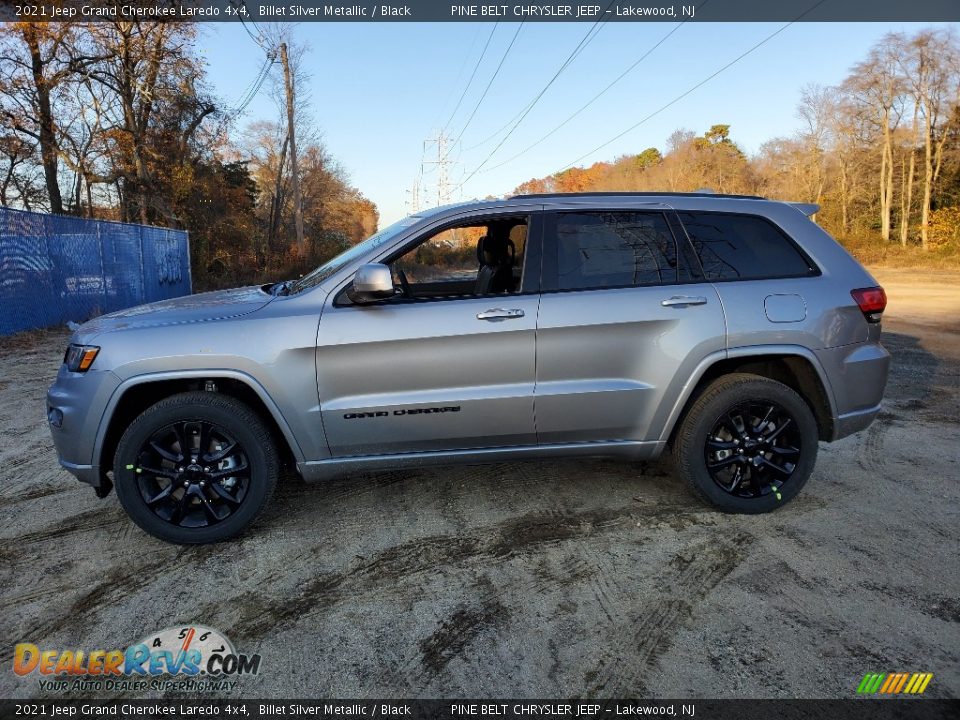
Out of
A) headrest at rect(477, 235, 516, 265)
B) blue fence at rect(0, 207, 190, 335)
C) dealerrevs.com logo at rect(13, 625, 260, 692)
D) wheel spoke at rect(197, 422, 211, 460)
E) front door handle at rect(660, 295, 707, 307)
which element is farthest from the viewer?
blue fence at rect(0, 207, 190, 335)

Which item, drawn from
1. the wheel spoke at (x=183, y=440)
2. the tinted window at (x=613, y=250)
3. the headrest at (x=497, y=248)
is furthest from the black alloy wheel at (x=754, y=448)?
the wheel spoke at (x=183, y=440)

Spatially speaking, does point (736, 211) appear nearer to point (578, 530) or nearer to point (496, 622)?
point (578, 530)

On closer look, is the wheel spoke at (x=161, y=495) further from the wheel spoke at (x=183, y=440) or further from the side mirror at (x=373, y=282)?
the side mirror at (x=373, y=282)

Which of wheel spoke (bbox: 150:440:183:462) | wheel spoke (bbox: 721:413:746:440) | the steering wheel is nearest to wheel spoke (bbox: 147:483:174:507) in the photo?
wheel spoke (bbox: 150:440:183:462)

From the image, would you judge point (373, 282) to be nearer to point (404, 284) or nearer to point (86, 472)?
point (404, 284)

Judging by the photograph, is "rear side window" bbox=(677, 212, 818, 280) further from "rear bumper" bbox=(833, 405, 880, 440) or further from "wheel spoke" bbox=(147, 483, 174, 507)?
Result: "wheel spoke" bbox=(147, 483, 174, 507)

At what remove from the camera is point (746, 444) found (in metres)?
3.63

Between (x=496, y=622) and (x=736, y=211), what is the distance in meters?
2.82

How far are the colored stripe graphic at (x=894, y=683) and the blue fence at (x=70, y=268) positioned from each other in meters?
13.0

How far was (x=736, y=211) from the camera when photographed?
3.78 meters

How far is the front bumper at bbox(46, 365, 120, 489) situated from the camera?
3.22m

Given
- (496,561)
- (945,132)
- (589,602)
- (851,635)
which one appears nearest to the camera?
(851,635)

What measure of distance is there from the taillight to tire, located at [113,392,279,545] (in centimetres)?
358

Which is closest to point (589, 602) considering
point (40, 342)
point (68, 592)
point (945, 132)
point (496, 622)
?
point (496, 622)
